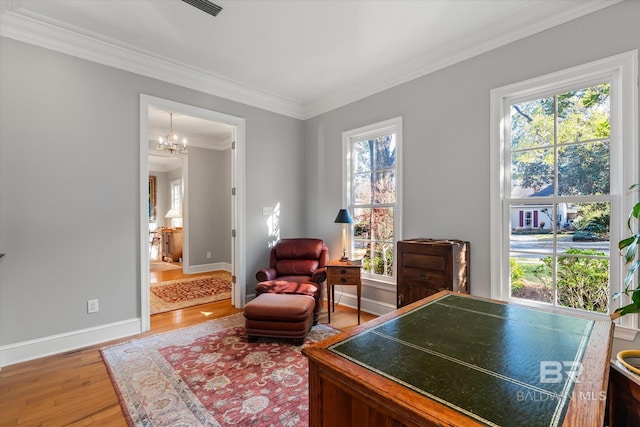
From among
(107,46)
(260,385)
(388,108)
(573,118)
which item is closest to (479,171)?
(573,118)

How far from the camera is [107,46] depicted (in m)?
2.88

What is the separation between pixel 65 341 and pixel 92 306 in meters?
0.34

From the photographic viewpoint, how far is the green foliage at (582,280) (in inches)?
87.6

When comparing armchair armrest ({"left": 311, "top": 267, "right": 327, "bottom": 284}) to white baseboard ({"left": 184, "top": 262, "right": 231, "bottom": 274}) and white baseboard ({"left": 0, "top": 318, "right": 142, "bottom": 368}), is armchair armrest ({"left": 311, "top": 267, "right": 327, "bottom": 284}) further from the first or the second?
white baseboard ({"left": 184, "top": 262, "right": 231, "bottom": 274})

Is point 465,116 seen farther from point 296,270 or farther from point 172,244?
point 172,244

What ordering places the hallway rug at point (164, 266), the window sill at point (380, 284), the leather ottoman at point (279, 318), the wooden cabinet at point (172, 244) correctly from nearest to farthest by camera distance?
the leather ottoman at point (279, 318) → the window sill at point (380, 284) → the hallway rug at point (164, 266) → the wooden cabinet at point (172, 244)

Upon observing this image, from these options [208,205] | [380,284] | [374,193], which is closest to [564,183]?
[374,193]

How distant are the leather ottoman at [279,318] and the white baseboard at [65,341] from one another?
1.35 metres

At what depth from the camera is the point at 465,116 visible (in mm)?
2883

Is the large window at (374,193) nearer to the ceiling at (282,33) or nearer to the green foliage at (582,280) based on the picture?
the ceiling at (282,33)

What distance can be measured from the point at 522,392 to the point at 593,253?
86.2 inches

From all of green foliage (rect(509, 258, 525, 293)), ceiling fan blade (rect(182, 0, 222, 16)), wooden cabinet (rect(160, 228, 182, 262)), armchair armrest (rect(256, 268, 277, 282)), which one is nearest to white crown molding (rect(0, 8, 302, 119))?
ceiling fan blade (rect(182, 0, 222, 16))

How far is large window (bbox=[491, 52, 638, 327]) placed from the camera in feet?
7.05

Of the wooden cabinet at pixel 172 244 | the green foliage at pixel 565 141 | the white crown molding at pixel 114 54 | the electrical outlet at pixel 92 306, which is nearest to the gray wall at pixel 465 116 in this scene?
the green foliage at pixel 565 141
